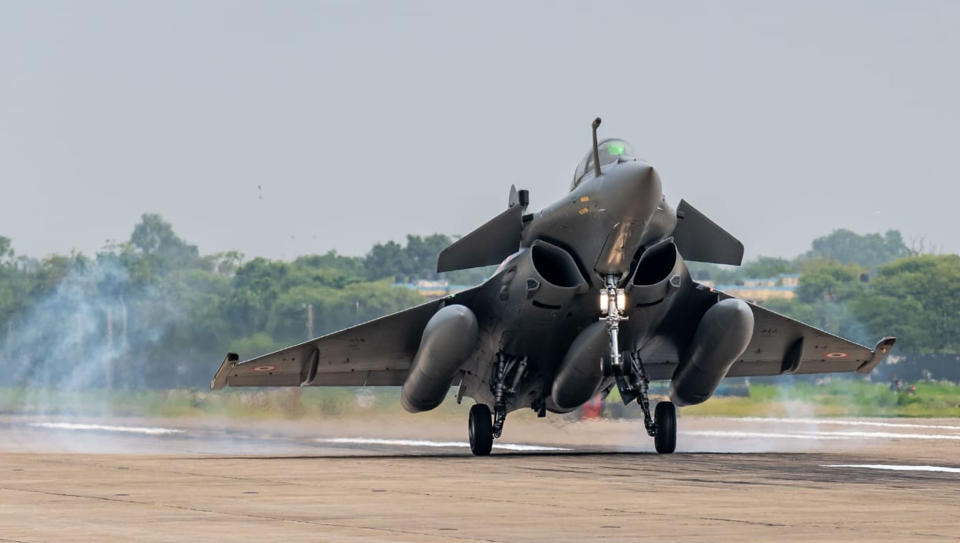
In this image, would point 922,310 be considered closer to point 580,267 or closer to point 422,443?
point 422,443

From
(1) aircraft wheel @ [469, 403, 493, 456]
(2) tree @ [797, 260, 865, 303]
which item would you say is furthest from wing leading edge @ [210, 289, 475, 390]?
(2) tree @ [797, 260, 865, 303]

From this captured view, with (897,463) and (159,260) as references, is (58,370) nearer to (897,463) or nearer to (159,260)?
(159,260)

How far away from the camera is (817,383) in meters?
49.6

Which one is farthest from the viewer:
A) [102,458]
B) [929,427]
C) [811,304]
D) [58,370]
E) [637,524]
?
Result: [811,304]

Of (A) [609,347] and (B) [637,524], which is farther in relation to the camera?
(A) [609,347]

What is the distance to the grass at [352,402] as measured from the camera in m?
34.0

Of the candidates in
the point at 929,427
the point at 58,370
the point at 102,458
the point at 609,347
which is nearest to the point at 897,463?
the point at 609,347

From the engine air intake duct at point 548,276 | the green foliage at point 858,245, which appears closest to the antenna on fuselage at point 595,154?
the engine air intake duct at point 548,276

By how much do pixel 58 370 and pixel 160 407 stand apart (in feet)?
19.0

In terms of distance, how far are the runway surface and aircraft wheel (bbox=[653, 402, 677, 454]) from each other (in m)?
0.50

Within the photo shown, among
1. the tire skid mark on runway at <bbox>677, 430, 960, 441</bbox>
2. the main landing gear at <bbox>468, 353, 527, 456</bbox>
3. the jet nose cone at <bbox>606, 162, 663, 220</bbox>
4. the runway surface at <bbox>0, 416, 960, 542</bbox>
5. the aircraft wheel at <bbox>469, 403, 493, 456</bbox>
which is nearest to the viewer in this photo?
the runway surface at <bbox>0, 416, 960, 542</bbox>

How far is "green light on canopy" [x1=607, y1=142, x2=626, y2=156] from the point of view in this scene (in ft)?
67.2

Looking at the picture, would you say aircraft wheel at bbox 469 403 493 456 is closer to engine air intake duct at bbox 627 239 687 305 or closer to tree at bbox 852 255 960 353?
engine air intake duct at bbox 627 239 687 305

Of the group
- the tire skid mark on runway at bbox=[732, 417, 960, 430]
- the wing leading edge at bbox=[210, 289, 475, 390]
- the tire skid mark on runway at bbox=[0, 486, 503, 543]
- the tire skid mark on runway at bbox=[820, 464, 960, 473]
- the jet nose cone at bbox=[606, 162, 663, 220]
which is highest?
the jet nose cone at bbox=[606, 162, 663, 220]
